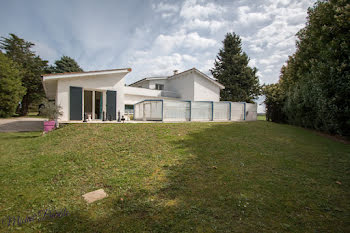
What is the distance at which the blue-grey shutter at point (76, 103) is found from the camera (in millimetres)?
12188

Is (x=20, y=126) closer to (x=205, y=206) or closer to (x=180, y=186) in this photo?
(x=180, y=186)

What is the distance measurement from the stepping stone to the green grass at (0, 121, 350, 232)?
0.09 meters

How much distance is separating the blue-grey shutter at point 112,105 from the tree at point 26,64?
2475 cm

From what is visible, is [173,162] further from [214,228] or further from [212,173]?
[214,228]

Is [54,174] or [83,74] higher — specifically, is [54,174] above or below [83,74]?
below

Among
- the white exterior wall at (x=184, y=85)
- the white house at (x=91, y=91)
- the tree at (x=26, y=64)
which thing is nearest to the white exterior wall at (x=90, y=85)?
the white house at (x=91, y=91)

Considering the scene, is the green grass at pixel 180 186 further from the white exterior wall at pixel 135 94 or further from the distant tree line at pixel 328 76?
the white exterior wall at pixel 135 94

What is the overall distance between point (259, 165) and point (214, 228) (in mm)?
2892

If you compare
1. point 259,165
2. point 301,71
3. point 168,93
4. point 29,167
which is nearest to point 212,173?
point 259,165

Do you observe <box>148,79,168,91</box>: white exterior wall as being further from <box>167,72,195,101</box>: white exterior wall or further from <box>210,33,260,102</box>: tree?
<box>210,33,260,102</box>: tree

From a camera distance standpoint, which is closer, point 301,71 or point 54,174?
point 54,174

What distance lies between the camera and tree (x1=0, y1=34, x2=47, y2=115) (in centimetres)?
2905

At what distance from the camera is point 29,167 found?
4.56 meters

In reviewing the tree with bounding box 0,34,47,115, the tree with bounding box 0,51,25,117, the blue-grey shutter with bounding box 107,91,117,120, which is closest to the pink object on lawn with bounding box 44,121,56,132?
the blue-grey shutter with bounding box 107,91,117,120
